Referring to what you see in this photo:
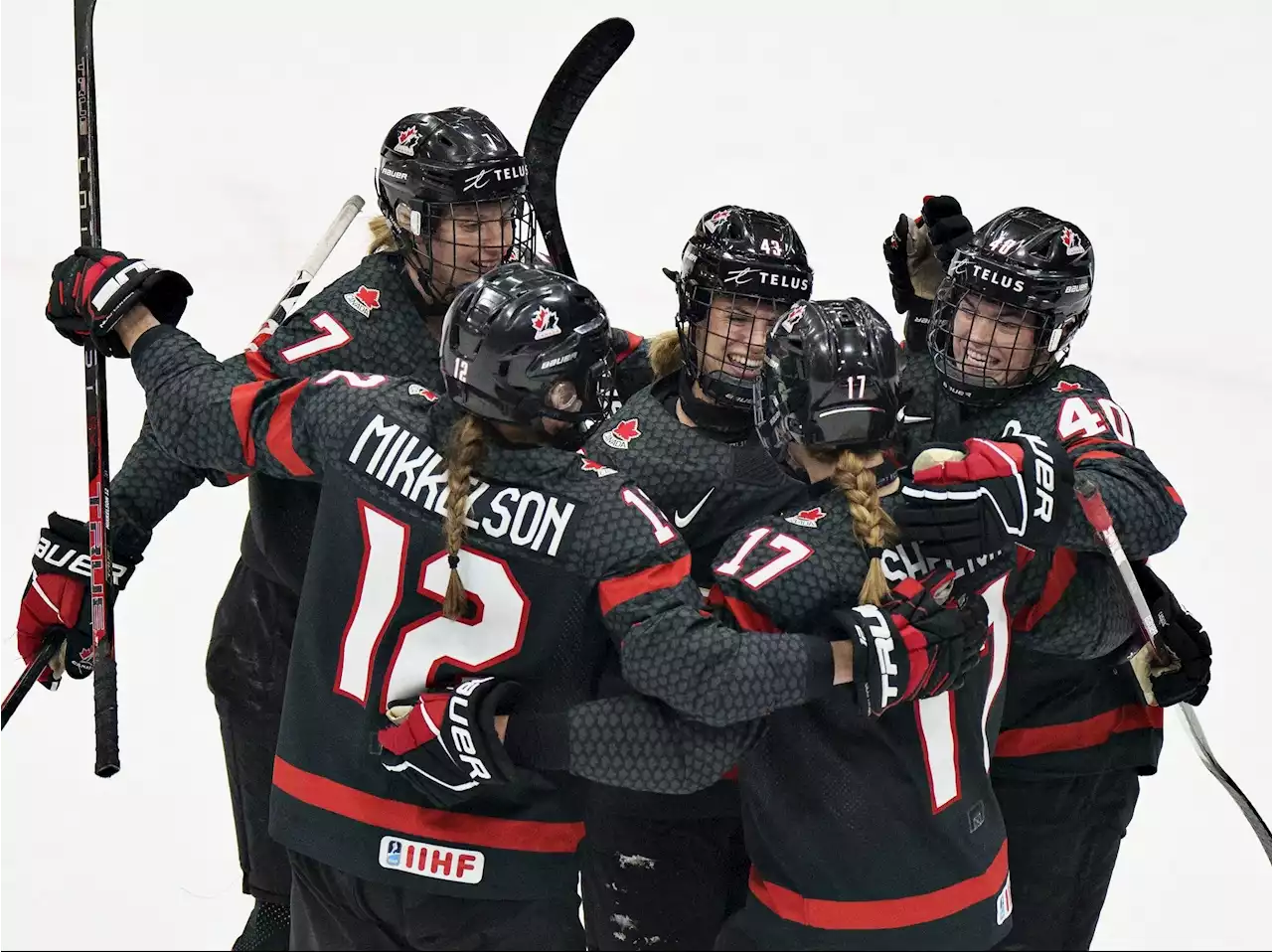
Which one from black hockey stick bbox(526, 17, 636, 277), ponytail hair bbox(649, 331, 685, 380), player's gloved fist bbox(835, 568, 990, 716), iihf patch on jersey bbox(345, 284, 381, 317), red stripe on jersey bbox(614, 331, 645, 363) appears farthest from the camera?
black hockey stick bbox(526, 17, 636, 277)

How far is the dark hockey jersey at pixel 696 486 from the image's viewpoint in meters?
2.89

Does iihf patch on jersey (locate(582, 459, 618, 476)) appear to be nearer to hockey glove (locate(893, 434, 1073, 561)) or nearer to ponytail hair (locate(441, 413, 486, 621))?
ponytail hair (locate(441, 413, 486, 621))

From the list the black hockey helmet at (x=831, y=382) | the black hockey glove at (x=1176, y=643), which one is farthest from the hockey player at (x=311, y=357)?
the black hockey glove at (x=1176, y=643)

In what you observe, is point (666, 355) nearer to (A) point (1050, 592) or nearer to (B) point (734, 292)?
(B) point (734, 292)

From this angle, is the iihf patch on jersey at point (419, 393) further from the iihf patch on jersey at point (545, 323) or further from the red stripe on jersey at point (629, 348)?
the red stripe on jersey at point (629, 348)

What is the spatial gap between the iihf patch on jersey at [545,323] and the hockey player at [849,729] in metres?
0.33

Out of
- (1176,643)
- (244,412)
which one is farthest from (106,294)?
(1176,643)

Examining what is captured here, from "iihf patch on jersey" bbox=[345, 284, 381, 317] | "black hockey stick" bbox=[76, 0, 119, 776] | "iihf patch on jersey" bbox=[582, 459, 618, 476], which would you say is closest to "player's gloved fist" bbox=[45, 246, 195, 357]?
"black hockey stick" bbox=[76, 0, 119, 776]

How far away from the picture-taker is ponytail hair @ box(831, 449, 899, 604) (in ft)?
7.68

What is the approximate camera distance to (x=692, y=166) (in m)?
5.80

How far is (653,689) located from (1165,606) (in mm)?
1083

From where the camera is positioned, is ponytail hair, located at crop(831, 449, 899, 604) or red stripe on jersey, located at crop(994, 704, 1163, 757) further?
red stripe on jersey, located at crop(994, 704, 1163, 757)

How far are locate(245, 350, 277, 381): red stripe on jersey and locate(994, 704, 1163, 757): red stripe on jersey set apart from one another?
56.6 inches

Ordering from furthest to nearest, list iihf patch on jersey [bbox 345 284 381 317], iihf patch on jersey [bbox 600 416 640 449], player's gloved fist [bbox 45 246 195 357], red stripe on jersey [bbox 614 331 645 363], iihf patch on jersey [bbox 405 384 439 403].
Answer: red stripe on jersey [bbox 614 331 645 363]
iihf patch on jersey [bbox 345 284 381 317]
iihf patch on jersey [bbox 600 416 640 449]
player's gloved fist [bbox 45 246 195 357]
iihf patch on jersey [bbox 405 384 439 403]
